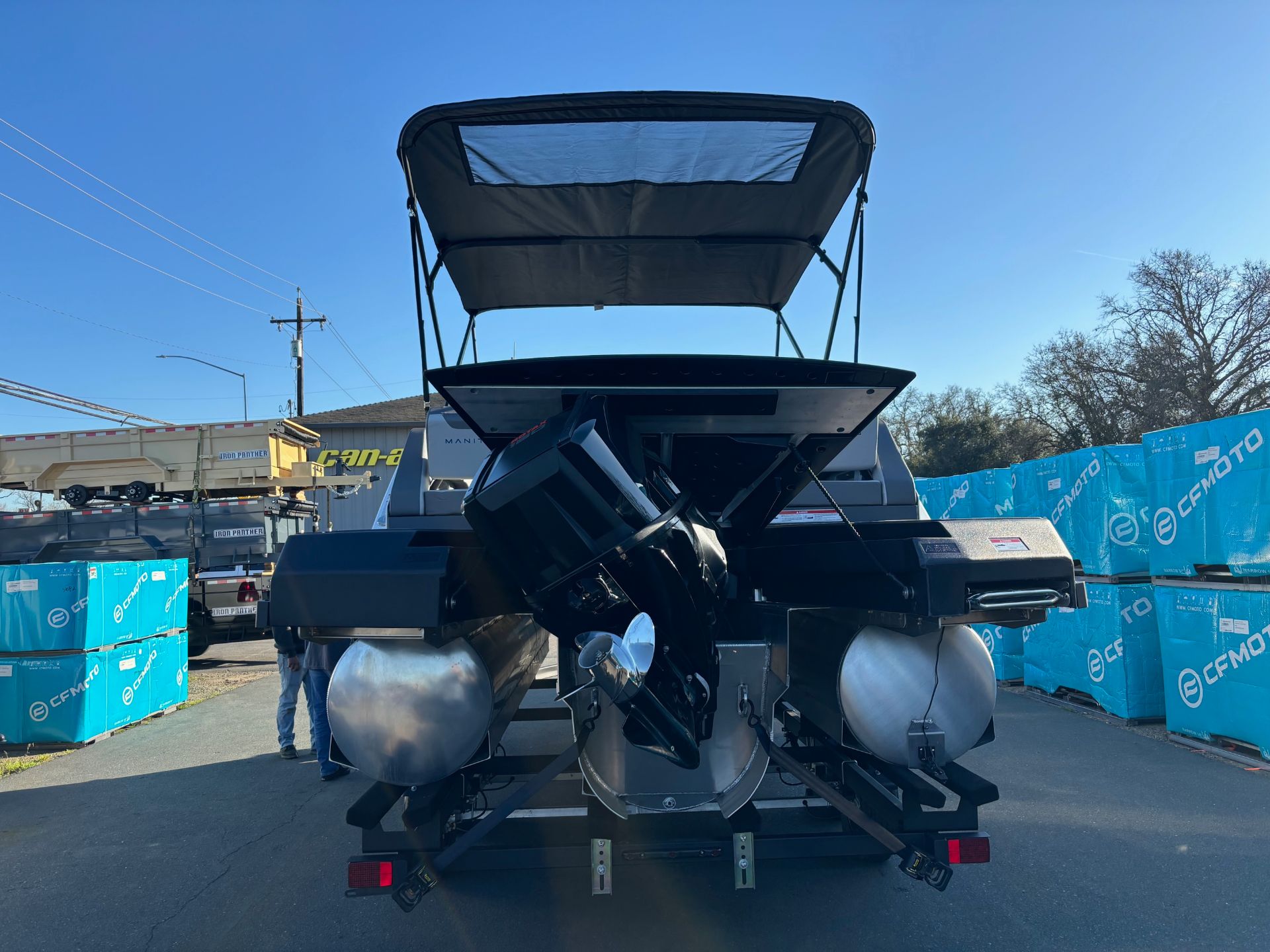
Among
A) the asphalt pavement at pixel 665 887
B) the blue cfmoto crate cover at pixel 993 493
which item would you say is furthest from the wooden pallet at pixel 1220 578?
the blue cfmoto crate cover at pixel 993 493

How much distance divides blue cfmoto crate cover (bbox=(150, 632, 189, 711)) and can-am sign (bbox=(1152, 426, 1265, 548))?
9.59 metres

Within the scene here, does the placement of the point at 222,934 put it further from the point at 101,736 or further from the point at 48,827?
the point at 101,736

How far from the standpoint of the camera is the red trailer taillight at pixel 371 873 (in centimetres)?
267

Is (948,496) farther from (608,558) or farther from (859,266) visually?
(608,558)

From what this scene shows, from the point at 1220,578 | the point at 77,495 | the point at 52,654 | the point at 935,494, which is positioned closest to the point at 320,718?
the point at 52,654

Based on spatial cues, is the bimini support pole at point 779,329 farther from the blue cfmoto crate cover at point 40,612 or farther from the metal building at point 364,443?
the metal building at point 364,443

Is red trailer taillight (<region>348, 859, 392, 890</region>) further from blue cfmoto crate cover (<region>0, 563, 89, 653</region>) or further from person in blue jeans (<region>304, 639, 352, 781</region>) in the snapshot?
blue cfmoto crate cover (<region>0, 563, 89, 653</region>)

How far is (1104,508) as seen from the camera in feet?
23.7

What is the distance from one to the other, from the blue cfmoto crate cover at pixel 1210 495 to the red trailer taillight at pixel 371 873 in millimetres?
5800

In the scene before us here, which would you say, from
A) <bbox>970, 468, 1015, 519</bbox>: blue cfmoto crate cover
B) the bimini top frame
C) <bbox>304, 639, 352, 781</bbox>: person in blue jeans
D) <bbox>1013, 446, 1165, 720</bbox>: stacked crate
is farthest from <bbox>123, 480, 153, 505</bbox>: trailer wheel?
<bbox>1013, 446, 1165, 720</bbox>: stacked crate

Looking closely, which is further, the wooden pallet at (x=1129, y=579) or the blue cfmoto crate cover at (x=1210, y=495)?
the wooden pallet at (x=1129, y=579)

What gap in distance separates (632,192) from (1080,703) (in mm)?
6717

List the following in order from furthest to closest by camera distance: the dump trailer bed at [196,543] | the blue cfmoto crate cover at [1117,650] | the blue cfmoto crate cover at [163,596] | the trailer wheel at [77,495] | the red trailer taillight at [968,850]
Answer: the trailer wheel at [77,495], the dump trailer bed at [196,543], the blue cfmoto crate cover at [163,596], the blue cfmoto crate cover at [1117,650], the red trailer taillight at [968,850]

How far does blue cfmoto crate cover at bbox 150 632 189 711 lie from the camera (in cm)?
833
